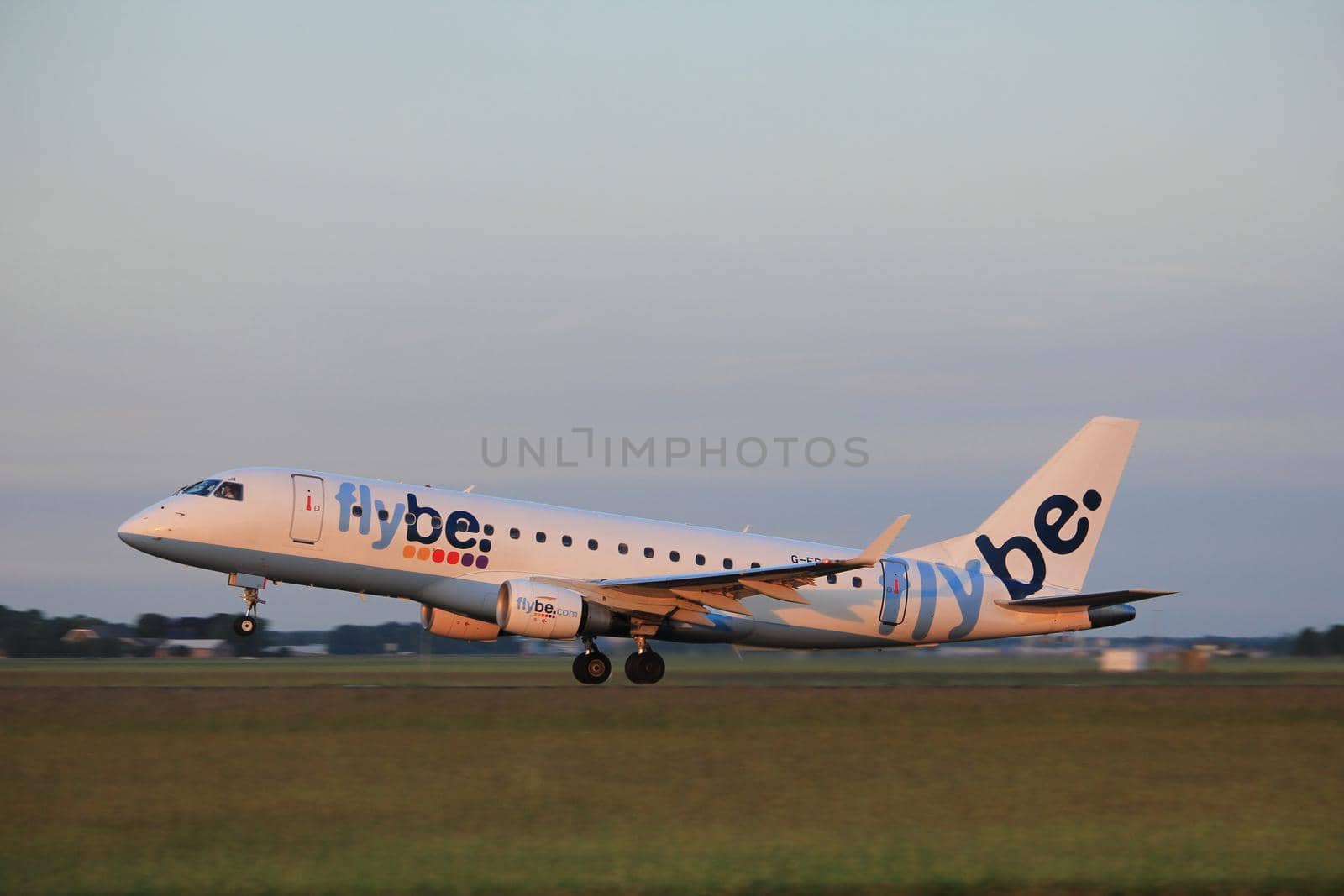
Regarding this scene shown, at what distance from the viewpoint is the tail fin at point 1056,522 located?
34.6 meters

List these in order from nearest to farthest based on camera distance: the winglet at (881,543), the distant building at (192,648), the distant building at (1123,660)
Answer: the winglet at (881,543) < the distant building at (1123,660) < the distant building at (192,648)

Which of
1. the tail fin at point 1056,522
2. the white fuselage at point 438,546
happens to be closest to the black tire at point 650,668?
the white fuselage at point 438,546

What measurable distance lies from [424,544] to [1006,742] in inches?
525

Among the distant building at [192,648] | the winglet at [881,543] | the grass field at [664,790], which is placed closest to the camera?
the grass field at [664,790]

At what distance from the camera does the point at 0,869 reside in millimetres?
13031

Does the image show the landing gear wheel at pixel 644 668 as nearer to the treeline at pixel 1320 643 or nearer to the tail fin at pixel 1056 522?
the tail fin at pixel 1056 522

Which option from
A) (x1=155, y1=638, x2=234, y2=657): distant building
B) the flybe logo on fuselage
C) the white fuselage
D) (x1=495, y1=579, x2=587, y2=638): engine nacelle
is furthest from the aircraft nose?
(x1=155, y1=638, x2=234, y2=657): distant building

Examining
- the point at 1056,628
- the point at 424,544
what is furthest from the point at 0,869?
the point at 1056,628

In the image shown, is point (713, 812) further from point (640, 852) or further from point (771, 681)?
point (771, 681)

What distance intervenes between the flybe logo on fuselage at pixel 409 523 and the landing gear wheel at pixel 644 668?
13.0 ft

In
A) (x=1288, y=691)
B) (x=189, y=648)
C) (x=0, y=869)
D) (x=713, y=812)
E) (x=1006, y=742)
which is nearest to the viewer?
(x=0, y=869)

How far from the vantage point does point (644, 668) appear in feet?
103

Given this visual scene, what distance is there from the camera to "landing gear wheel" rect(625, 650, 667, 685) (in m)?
31.2

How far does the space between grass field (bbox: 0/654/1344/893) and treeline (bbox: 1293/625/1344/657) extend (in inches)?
720
